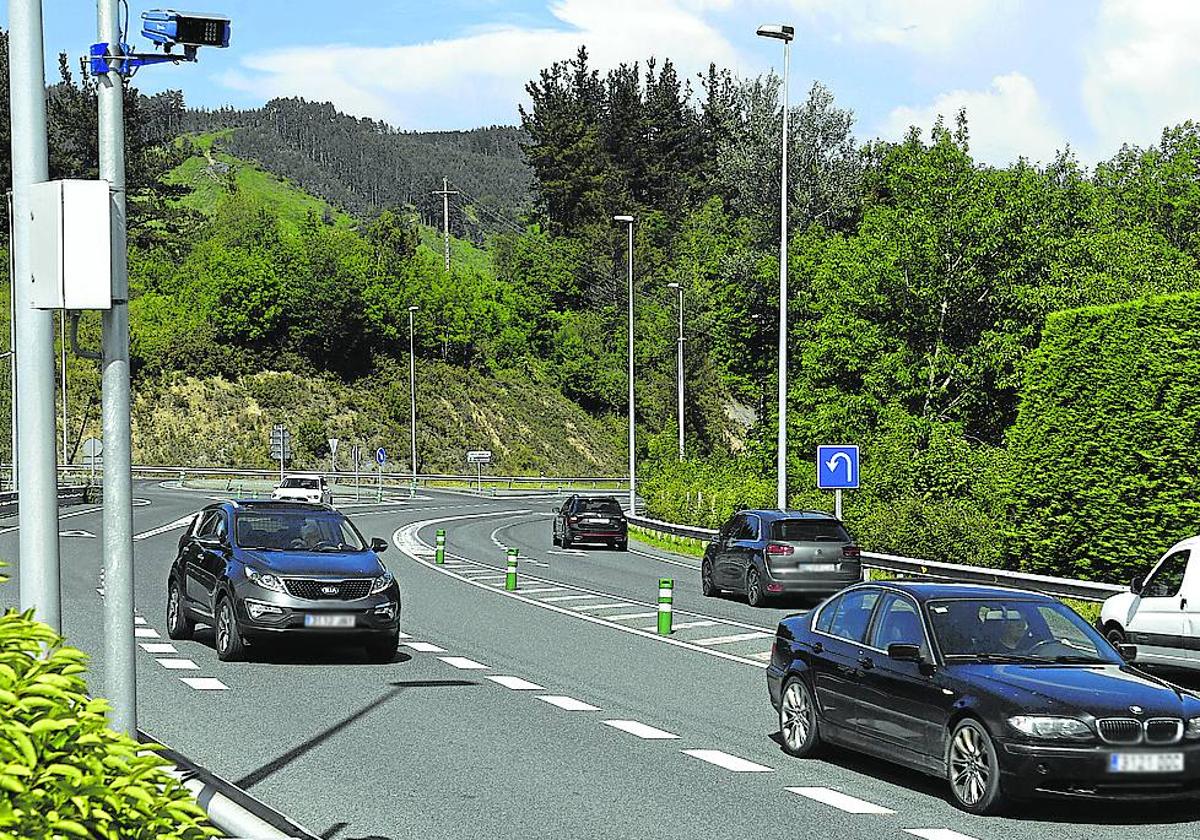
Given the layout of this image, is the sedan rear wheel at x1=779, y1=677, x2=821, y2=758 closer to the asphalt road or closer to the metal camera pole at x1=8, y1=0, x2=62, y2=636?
the asphalt road

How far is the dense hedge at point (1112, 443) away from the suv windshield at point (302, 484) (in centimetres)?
3824

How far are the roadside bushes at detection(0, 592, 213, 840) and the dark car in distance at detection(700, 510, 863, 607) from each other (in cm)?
2359

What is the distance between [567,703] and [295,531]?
6013 millimetres

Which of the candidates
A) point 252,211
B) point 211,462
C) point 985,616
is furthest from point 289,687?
point 252,211

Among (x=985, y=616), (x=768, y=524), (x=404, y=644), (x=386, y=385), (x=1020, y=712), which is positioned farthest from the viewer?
(x=386, y=385)

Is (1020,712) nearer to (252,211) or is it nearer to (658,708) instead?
(658,708)

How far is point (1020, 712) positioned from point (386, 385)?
4307 inches

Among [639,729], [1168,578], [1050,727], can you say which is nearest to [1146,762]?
[1050,727]

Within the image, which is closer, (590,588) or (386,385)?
(590,588)

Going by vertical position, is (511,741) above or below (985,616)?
below

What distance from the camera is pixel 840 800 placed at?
10.7 metres

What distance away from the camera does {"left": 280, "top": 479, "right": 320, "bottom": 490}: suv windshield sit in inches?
2486

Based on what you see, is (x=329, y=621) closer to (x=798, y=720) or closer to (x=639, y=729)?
(x=639, y=729)

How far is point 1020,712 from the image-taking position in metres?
10.3
